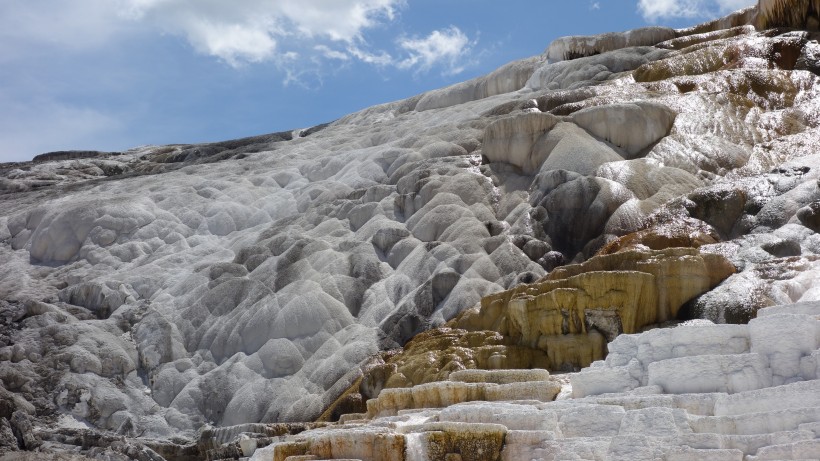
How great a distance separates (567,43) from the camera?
39.4 metres

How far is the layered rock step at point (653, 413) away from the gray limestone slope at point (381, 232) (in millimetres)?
5750

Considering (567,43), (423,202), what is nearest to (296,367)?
(423,202)

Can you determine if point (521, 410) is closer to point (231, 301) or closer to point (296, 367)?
point (296, 367)

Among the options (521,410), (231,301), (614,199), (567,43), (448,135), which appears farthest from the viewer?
(567,43)

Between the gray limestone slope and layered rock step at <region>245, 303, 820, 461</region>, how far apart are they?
18.9 feet

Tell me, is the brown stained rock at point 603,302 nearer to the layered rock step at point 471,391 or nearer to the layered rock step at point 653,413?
the layered rock step at point 471,391

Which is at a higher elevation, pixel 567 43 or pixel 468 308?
pixel 567 43

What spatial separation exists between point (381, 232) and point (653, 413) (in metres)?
17.7

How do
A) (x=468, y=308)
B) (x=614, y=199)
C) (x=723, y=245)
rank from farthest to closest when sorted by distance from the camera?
(x=614, y=199) < (x=468, y=308) < (x=723, y=245)

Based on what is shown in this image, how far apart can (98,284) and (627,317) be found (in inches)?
652

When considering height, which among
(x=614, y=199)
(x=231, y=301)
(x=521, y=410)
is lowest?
(x=521, y=410)

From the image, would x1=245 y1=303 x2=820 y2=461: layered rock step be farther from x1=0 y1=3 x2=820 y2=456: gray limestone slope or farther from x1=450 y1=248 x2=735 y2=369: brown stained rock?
x1=0 y1=3 x2=820 y2=456: gray limestone slope

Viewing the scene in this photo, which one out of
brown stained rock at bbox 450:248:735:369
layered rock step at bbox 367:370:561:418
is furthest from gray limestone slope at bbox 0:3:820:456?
layered rock step at bbox 367:370:561:418

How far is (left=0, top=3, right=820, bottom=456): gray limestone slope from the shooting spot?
23.5 meters
